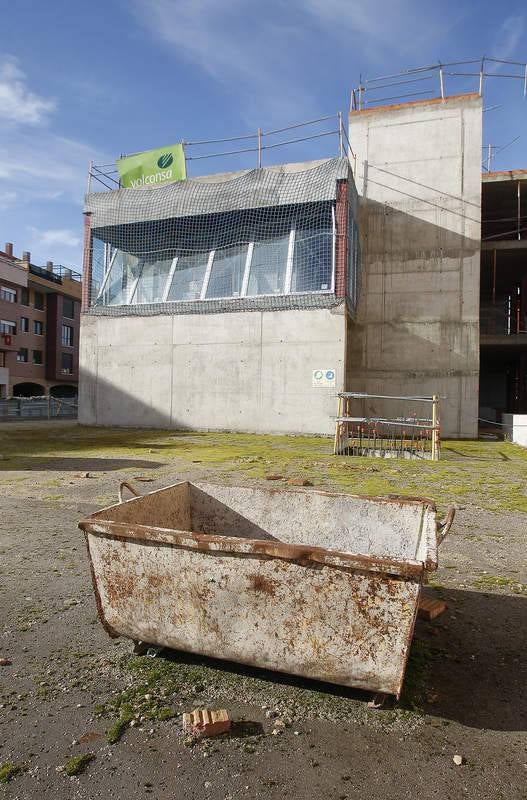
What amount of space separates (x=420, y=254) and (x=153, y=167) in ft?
37.5

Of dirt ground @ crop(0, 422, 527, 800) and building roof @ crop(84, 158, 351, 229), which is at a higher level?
building roof @ crop(84, 158, 351, 229)

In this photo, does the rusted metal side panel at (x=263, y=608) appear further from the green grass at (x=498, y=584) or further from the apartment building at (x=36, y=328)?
the apartment building at (x=36, y=328)

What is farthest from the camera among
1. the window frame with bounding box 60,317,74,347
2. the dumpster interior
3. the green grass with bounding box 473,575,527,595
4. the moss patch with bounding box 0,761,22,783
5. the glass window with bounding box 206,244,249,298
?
the window frame with bounding box 60,317,74,347

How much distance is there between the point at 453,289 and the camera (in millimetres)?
19609

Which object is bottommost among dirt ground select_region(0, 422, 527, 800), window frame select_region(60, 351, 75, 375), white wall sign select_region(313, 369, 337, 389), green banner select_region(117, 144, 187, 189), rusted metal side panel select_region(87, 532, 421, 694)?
dirt ground select_region(0, 422, 527, 800)

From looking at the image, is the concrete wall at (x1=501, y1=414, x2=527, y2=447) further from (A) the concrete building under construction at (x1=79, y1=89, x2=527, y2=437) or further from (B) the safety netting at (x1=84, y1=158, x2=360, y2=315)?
(B) the safety netting at (x1=84, y1=158, x2=360, y2=315)

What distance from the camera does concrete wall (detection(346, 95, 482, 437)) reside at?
19453 mm

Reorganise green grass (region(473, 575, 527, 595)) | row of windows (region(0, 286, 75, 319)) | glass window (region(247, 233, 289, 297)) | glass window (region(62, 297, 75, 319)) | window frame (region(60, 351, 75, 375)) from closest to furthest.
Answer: green grass (region(473, 575, 527, 595))
glass window (region(247, 233, 289, 297))
row of windows (region(0, 286, 75, 319))
window frame (region(60, 351, 75, 375))
glass window (region(62, 297, 75, 319))

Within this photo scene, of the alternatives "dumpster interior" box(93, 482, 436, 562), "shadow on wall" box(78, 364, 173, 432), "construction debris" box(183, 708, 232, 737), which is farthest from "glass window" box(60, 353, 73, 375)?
"construction debris" box(183, 708, 232, 737)

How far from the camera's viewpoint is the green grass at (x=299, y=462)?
848 centimetres

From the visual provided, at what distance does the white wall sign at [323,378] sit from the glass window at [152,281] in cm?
Answer: 713

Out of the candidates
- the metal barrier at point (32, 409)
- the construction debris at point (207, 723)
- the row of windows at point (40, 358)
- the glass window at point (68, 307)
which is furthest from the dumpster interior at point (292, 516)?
the glass window at point (68, 307)

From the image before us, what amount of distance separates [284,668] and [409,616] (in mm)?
753

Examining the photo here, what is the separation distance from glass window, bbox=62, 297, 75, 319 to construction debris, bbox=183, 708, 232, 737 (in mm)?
54189
